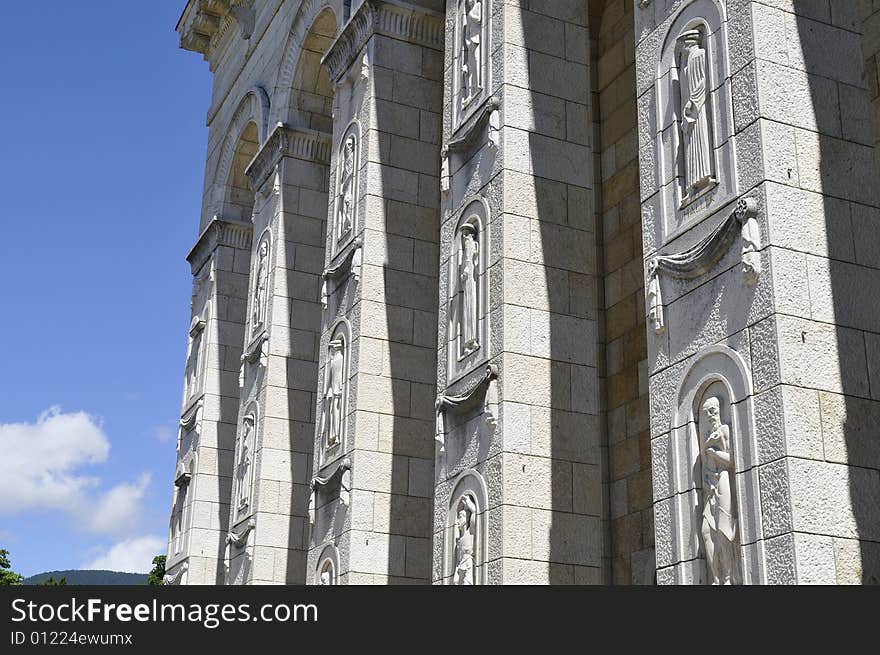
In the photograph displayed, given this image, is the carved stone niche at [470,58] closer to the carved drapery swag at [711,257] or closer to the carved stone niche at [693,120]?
the carved stone niche at [693,120]

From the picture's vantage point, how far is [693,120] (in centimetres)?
1460

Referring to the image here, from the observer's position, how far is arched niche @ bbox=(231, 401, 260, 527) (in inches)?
1069

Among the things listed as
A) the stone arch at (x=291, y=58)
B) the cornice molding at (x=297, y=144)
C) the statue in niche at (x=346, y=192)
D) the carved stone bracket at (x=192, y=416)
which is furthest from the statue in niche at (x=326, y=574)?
the stone arch at (x=291, y=58)

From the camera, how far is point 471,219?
63.5 ft

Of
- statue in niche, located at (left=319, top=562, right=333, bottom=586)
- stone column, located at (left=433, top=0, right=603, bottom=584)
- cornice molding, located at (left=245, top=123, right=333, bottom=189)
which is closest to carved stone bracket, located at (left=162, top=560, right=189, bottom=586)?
statue in niche, located at (left=319, top=562, right=333, bottom=586)

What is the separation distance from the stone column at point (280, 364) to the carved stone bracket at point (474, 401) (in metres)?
8.36

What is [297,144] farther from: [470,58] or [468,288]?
[468,288]

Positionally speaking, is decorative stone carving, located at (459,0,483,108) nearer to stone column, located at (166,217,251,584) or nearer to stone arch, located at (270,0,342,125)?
stone arch, located at (270,0,342,125)

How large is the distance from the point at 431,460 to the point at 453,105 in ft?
21.2

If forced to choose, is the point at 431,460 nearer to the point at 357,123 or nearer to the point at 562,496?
the point at 562,496

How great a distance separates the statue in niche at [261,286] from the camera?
2916cm

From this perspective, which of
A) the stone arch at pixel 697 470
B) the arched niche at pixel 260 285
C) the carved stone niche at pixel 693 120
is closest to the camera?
the stone arch at pixel 697 470

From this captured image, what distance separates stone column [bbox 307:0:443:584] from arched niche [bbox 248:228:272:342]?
172 inches

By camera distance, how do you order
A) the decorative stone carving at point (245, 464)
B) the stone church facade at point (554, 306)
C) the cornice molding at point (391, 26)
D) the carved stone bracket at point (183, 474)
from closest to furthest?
the stone church facade at point (554, 306) < the cornice molding at point (391, 26) < the decorative stone carving at point (245, 464) < the carved stone bracket at point (183, 474)
